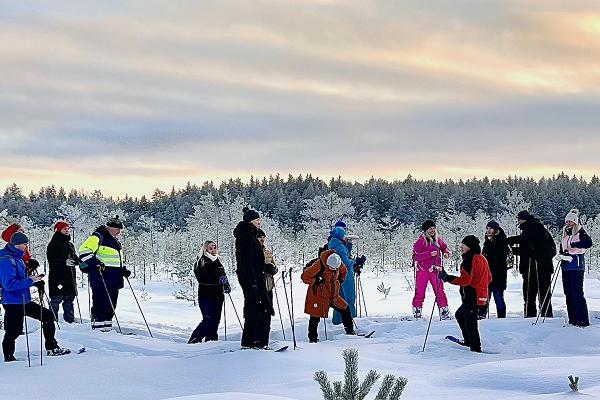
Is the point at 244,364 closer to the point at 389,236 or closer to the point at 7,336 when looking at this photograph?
the point at 7,336

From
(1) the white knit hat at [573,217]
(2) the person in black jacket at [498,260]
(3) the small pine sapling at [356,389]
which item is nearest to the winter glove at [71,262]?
(2) the person in black jacket at [498,260]

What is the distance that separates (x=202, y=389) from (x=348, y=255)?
17.1 ft

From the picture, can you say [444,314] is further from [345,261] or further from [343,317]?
[343,317]

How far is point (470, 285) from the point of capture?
27.9ft

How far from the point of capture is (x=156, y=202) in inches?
4628

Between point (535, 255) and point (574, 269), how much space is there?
1.11m

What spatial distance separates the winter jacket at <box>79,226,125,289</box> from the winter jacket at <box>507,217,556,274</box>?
610 centimetres

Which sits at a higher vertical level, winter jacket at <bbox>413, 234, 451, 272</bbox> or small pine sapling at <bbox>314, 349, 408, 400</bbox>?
winter jacket at <bbox>413, 234, 451, 272</bbox>

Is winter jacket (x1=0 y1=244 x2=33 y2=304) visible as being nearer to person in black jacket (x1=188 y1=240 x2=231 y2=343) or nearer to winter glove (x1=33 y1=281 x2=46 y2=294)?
winter glove (x1=33 y1=281 x2=46 y2=294)

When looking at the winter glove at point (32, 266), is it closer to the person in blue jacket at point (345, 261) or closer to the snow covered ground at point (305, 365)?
the snow covered ground at point (305, 365)

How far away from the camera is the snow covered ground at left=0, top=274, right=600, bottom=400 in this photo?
591 centimetres

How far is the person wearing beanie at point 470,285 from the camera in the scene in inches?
333

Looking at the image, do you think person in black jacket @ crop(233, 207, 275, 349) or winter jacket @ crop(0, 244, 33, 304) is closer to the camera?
winter jacket @ crop(0, 244, 33, 304)

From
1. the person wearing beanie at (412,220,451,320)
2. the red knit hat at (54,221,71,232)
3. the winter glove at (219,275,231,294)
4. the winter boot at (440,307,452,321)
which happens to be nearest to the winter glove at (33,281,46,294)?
the winter glove at (219,275,231,294)
